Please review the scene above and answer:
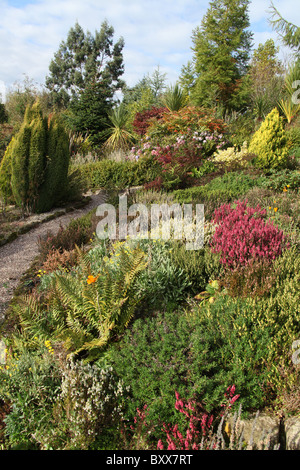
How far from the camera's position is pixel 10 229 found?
21.6 ft

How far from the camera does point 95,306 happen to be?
9.53ft

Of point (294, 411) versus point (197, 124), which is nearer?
point (294, 411)

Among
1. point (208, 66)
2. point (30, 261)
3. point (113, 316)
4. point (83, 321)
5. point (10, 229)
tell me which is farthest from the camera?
point (208, 66)

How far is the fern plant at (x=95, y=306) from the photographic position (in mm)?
2750

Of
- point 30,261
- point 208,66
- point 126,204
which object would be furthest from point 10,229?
point 208,66

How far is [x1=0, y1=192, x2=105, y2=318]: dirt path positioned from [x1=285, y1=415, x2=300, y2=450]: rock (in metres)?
3.19

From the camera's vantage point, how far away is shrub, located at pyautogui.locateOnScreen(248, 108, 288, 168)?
879 centimetres

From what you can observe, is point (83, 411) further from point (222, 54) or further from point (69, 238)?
point (222, 54)

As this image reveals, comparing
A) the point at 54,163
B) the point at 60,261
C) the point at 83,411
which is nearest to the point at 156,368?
the point at 83,411

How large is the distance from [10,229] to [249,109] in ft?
66.1

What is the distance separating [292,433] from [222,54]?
79.0ft

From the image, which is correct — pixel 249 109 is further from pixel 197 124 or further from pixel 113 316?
pixel 113 316

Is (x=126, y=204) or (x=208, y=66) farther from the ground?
(x=208, y=66)

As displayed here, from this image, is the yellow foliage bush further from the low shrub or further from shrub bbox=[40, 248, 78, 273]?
shrub bbox=[40, 248, 78, 273]
